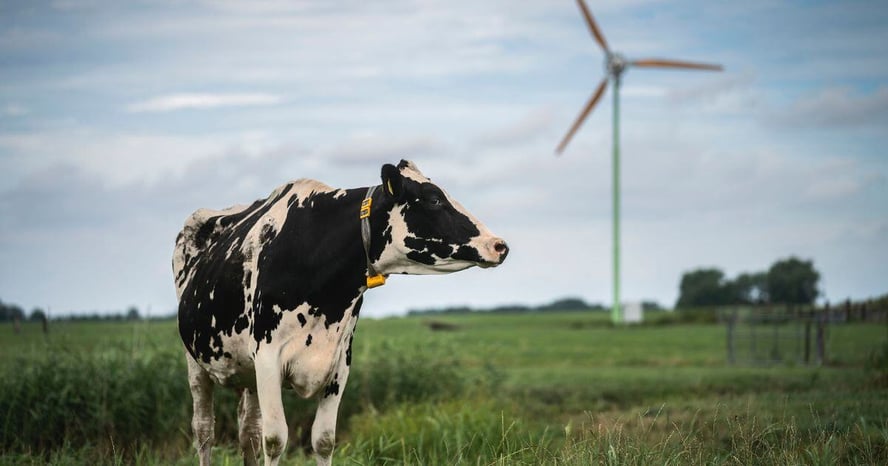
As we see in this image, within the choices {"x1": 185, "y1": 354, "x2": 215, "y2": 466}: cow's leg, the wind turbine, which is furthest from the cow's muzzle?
the wind turbine

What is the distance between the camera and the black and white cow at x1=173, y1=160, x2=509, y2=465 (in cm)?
655

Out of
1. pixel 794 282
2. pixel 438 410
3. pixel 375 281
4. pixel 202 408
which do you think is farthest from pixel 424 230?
pixel 794 282

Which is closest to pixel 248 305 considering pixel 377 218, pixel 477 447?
pixel 377 218

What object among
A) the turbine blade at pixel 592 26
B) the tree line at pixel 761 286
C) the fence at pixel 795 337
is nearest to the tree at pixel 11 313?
the fence at pixel 795 337

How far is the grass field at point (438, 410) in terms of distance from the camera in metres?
8.26

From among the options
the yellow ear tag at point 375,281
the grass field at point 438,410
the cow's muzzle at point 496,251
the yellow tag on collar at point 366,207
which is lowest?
the grass field at point 438,410

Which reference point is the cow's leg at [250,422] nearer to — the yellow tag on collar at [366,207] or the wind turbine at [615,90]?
the yellow tag on collar at [366,207]

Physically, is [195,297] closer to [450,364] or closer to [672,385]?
[450,364]

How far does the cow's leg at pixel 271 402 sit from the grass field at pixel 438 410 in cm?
154

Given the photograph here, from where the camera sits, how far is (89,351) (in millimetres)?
14336

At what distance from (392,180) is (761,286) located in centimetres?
6980

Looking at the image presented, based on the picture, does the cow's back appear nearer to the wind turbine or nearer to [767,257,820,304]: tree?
the wind turbine

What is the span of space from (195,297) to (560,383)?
13.7 metres

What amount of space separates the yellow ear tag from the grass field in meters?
1.75
